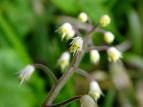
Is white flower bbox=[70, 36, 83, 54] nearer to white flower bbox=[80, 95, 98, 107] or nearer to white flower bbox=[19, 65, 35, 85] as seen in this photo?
white flower bbox=[80, 95, 98, 107]

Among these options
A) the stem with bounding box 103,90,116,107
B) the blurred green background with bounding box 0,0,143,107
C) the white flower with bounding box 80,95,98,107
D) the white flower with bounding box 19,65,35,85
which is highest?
the blurred green background with bounding box 0,0,143,107

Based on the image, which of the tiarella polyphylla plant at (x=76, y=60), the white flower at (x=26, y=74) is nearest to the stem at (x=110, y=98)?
the tiarella polyphylla plant at (x=76, y=60)

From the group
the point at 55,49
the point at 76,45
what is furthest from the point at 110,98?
the point at 76,45

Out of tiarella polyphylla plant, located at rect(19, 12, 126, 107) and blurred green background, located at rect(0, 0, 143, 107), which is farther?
blurred green background, located at rect(0, 0, 143, 107)

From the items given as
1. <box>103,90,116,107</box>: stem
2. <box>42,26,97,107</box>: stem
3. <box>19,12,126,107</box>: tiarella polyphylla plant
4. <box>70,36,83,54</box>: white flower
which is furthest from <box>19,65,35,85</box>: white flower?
<box>103,90,116,107</box>: stem

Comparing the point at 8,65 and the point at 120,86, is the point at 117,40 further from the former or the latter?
the point at 8,65

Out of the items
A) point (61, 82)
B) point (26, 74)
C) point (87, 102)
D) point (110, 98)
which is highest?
point (110, 98)

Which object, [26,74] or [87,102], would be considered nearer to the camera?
[87,102]

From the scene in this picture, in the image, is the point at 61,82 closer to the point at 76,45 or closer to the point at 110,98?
the point at 76,45
